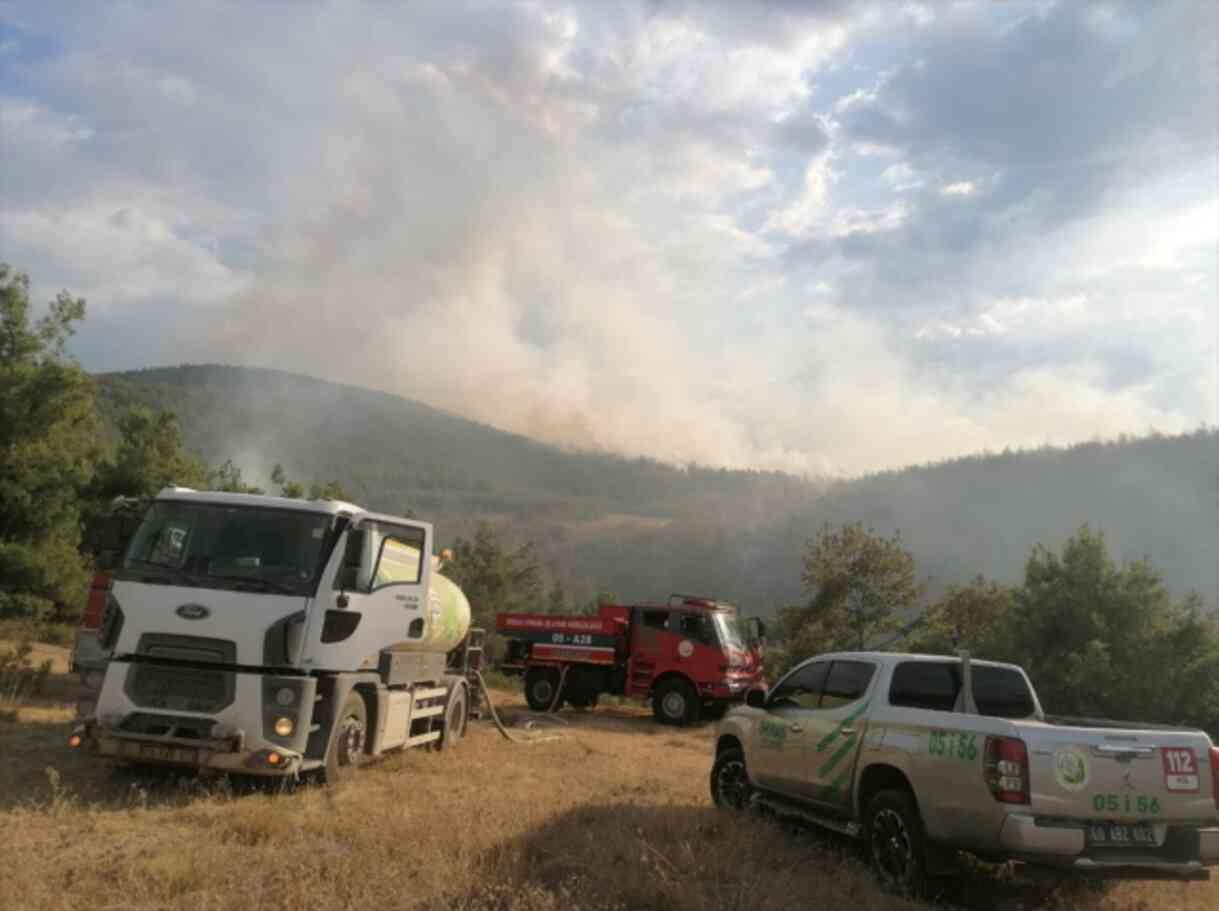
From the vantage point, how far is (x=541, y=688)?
23.8 meters

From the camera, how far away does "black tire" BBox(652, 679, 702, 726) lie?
22.1 metres

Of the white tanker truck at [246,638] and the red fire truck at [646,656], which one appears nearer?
the white tanker truck at [246,638]

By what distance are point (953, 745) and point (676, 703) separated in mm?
15833

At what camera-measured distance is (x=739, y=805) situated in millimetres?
10023

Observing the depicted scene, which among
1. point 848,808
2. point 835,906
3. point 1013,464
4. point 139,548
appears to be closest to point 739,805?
point 848,808

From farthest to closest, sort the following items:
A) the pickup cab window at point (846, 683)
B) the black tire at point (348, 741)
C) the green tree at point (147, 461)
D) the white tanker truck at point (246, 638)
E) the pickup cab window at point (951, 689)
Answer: the green tree at point (147, 461) → the black tire at point (348, 741) → the white tanker truck at point (246, 638) → the pickup cab window at point (846, 683) → the pickup cab window at point (951, 689)

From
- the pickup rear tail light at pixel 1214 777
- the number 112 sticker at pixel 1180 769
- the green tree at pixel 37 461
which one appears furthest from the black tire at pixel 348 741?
the green tree at pixel 37 461

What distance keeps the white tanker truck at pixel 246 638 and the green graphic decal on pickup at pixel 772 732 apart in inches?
169

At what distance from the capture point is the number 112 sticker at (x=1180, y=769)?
6.69 metres

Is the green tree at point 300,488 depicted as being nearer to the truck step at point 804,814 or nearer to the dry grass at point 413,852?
the dry grass at point 413,852

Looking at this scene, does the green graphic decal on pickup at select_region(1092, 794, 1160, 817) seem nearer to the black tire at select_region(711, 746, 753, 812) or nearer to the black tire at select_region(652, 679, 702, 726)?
the black tire at select_region(711, 746, 753, 812)

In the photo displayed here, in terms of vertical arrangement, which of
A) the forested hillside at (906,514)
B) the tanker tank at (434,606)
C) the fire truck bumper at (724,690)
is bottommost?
the fire truck bumper at (724,690)

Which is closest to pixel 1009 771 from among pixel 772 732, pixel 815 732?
pixel 815 732

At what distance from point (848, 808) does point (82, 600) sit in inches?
997
